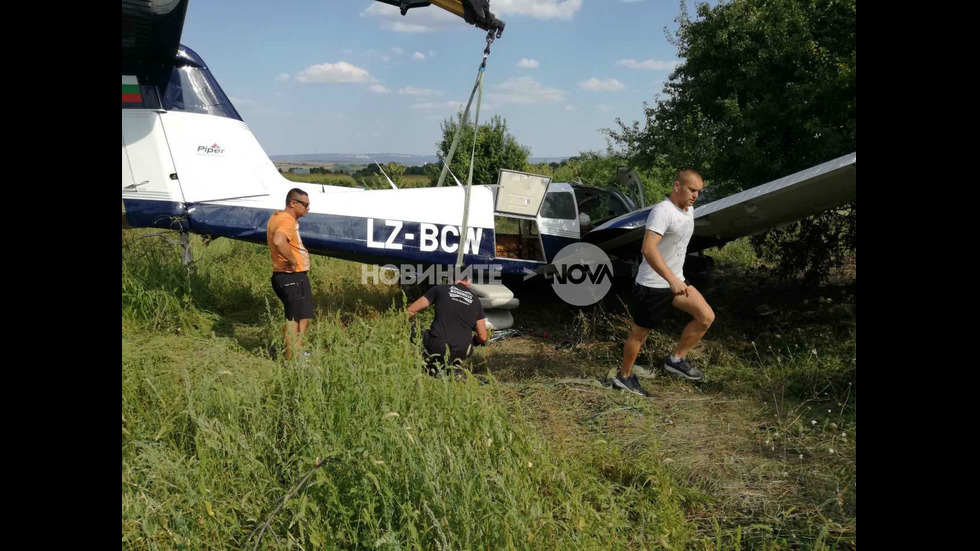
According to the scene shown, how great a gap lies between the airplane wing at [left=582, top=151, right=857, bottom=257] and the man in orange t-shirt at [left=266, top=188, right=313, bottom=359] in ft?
11.4

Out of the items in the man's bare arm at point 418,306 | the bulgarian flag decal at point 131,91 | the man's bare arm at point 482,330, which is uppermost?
the bulgarian flag decal at point 131,91

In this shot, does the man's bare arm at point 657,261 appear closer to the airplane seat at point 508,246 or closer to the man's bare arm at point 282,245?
the man's bare arm at point 282,245

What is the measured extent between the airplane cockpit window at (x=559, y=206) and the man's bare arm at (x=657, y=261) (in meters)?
2.93

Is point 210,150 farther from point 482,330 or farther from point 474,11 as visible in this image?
point 482,330

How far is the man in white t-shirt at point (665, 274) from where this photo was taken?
419 centimetres

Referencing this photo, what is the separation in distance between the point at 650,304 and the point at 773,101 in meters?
6.28

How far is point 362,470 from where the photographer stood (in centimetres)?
248

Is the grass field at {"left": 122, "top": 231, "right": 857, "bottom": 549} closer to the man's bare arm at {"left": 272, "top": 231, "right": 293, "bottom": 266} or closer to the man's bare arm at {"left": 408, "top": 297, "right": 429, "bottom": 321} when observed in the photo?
the man's bare arm at {"left": 408, "top": 297, "right": 429, "bottom": 321}

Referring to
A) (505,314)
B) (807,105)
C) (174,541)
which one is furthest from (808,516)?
(807,105)

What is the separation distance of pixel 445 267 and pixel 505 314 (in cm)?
99

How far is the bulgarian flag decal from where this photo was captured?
5.80 metres

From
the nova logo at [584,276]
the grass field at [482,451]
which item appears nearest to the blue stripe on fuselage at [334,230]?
the grass field at [482,451]

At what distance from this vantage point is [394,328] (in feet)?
16.7
